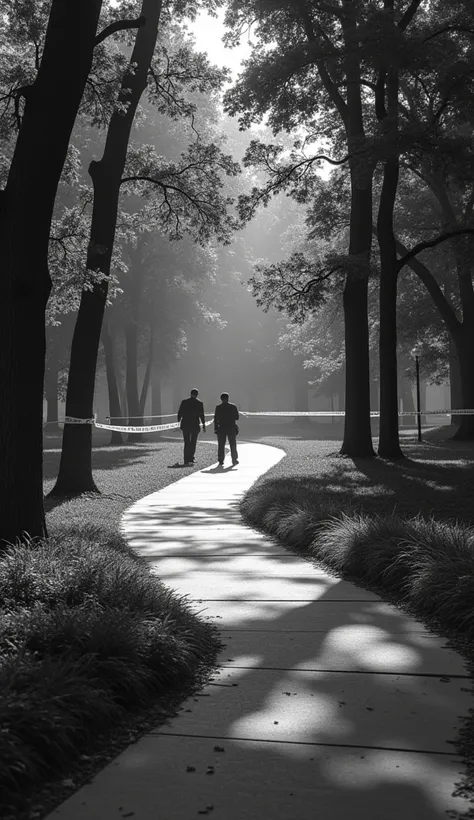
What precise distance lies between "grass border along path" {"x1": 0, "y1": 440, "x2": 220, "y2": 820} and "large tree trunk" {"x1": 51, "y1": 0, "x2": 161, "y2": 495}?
734 centimetres

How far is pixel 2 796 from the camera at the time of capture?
3066mm

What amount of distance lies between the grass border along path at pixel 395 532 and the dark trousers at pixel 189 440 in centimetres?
472

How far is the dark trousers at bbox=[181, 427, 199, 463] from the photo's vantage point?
21.6 meters

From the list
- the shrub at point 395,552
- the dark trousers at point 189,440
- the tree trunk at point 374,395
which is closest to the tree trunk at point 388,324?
the dark trousers at point 189,440

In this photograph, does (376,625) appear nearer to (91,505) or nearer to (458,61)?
(91,505)

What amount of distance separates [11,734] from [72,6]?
674cm

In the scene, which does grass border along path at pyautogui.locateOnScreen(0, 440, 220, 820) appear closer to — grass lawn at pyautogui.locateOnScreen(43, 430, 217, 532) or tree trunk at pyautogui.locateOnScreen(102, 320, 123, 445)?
grass lawn at pyautogui.locateOnScreen(43, 430, 217, 532)

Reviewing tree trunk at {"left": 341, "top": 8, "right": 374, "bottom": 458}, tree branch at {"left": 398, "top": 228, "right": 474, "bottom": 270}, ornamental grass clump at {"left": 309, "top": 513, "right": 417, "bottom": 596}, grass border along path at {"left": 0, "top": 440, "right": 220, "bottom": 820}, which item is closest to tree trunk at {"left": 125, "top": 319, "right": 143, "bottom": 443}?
tree trunk at {"left": 341, "top": 8, "right": 374, "bottom": 458}

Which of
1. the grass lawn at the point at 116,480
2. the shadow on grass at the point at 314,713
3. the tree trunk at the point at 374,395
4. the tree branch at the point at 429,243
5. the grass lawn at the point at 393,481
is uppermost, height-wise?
the tree branch at the point at 429,243

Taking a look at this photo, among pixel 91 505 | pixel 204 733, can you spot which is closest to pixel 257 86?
pixel 91 505

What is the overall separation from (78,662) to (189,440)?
701 inches

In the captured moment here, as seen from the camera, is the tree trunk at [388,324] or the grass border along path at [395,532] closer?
the grass border along path at [395,532]

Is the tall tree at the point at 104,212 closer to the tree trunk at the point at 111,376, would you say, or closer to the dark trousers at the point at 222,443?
the dark trousers at the point at 222,443

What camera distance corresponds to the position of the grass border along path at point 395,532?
19.6 feet
